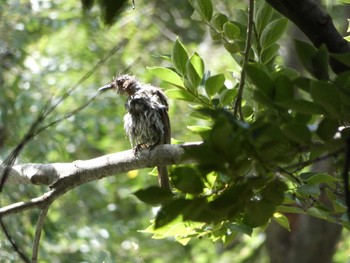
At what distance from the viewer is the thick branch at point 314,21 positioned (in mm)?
2127

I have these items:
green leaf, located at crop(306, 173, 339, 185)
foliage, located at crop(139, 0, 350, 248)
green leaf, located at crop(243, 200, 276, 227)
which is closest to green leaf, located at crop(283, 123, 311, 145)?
foliage, located at crop(139, 0, 350, 248)

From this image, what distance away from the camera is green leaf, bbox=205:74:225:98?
279 centimetres

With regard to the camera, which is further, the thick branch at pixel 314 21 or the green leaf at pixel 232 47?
the green leaf at pixel 232 47

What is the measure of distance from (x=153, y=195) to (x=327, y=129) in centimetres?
44

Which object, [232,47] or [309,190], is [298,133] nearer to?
[309,190]

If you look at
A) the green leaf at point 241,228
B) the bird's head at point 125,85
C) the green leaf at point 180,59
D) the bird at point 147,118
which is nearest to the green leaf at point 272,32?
the green leaf at point 180,59

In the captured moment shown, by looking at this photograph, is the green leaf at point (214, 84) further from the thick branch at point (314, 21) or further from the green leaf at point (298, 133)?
the green leaf at point (298, 133)

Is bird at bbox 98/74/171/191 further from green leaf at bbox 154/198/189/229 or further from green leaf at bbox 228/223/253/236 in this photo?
green leaf at bbox 154/198/189/229

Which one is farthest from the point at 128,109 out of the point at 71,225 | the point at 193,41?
the point at 193,41

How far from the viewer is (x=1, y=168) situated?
3.40m

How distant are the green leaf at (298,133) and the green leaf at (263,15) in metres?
1.22

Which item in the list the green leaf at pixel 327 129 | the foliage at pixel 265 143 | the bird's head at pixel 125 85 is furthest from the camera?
the bird's head at pixel 125 85

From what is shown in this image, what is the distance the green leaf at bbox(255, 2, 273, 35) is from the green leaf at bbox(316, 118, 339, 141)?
1119 mm

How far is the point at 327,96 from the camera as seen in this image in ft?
5.69
